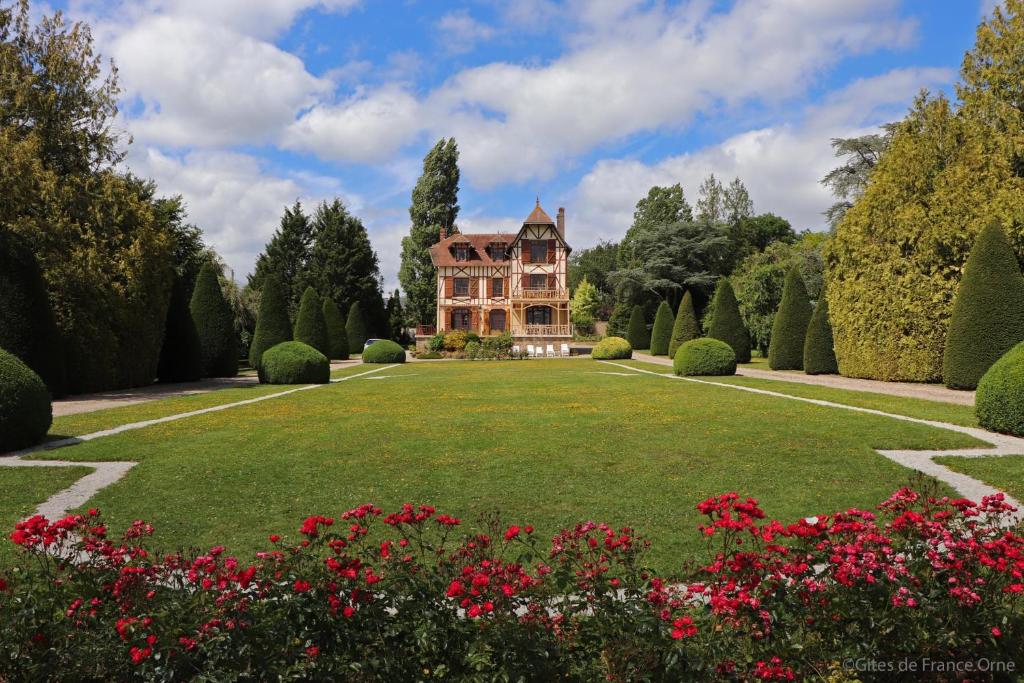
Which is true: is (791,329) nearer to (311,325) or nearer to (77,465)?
(311,325)

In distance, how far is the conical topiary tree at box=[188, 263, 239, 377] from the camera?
24.9 metres

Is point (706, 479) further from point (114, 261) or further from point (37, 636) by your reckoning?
point (114, 261)

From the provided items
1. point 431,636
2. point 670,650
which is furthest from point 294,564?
point 670,650

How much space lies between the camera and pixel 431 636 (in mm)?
2967

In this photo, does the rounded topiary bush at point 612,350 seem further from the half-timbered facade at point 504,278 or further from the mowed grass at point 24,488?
the mowed grass at point 24,488

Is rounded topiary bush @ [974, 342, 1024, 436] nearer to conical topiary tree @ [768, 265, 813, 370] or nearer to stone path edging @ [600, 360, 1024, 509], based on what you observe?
stone path edging @ [600, 360, 1024, 509]

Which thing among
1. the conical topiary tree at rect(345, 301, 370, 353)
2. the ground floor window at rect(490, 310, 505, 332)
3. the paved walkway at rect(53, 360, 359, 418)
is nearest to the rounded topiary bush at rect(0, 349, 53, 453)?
the paved walkway at rect(53, 360, 359, 418)

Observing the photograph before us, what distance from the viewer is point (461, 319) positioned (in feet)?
159

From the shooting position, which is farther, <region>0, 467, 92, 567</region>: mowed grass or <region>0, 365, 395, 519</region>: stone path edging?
<region>0, 365, 395, 519</region>: stone path edging

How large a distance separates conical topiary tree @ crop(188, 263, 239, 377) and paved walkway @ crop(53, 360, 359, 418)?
1728 mm

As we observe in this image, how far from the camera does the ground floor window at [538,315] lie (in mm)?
47844

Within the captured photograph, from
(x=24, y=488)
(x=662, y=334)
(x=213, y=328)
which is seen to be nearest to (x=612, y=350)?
(x=662, y=334)

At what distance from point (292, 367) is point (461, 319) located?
28.4 m

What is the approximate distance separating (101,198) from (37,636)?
65.9 feet
